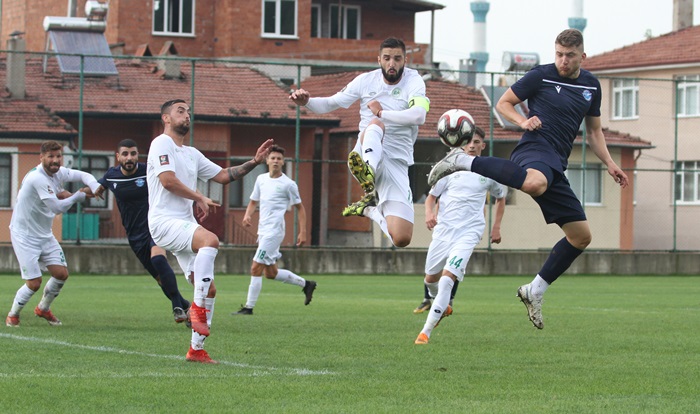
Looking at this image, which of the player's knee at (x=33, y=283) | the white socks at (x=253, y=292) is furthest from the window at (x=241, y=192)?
the player's knee at (x=33, y=283)

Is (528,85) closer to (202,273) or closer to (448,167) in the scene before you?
(448,167)

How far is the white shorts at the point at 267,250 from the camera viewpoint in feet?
54.0

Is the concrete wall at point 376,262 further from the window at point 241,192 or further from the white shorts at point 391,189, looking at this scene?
the white shorts at point 391,189

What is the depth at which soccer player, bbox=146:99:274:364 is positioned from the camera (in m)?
9.84

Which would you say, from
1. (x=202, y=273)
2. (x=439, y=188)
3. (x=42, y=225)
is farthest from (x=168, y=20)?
(x=202, y=273)

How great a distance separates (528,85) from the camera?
1059cm

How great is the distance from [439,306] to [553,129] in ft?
7.63

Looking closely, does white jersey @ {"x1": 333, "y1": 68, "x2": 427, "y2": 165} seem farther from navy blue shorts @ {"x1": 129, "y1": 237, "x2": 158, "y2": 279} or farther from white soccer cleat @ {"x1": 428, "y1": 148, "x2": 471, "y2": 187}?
navy blue shorts @ {"x1": 129, "y1": 237, "x2": 158, "y2": 279}

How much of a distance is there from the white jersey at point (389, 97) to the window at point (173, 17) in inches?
1552

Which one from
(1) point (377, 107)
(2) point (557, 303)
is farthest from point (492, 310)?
(1) point (377, 107)

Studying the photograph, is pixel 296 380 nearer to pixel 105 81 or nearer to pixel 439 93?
pixel 105 81

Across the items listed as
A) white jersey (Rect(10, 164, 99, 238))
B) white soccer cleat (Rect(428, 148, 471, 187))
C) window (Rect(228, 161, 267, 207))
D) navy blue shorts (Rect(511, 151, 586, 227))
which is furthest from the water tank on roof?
white soccer cleat (Rect(428, 148, 471, 187))

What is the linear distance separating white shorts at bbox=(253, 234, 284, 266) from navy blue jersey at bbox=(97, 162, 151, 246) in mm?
2760

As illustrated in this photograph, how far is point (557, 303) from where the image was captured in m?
19.1
